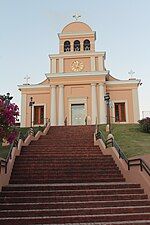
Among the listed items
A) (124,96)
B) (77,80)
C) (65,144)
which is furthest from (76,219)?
(124,96)

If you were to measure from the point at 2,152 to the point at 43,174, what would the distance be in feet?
12.7

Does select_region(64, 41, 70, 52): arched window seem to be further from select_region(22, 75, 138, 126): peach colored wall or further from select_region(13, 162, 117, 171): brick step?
select_region(13, 162, 117, 171): brick step

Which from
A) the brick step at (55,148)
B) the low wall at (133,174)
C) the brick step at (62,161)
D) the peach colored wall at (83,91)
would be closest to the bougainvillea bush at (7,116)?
the low wall at (133,174)

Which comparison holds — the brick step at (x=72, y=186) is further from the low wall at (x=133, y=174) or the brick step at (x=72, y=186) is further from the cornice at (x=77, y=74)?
the cornice at (x=77, y=74)

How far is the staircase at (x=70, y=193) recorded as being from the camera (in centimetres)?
752

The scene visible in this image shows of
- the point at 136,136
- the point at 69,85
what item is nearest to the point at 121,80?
the point at 69,85

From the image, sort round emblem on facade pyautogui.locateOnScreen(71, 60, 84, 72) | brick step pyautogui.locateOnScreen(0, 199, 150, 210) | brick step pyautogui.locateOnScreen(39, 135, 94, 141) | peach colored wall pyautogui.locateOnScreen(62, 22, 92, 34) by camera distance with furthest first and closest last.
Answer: peach colored wall pyautogui.locateOnScreen(62, 22, 92, 34) → round emblem on facade pyautogui.locateOnScreen(71, 60, 84, 72) → brick step pyautogui.locateOnScreen(39, 135, 94, 141) → brick step pyautogui.locateOnScreen(0, 199, 150, 210)

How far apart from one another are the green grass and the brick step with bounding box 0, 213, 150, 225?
6.10 metres

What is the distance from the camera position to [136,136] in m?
19.7

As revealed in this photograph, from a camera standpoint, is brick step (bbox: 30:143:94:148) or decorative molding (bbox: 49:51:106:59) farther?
decorative molding (bbox: 49:51:106:59)

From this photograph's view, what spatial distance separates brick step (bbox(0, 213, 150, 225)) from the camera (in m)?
7.27

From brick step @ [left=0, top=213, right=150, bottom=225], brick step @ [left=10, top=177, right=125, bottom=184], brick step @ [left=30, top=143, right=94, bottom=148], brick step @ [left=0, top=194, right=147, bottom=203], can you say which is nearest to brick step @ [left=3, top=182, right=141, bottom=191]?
brick step @ [left=10, top=177, right=125, bottom=184]

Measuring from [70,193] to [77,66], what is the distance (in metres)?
22.5

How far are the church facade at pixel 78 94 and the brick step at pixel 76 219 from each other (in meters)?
20.0
